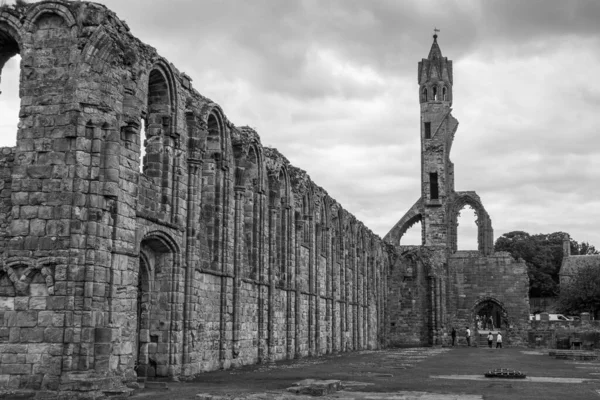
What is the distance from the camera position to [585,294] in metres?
60.5

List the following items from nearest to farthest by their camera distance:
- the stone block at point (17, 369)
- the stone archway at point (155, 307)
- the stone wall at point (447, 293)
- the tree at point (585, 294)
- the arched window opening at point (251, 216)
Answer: the stone block at point (17, 369) → the stone archway at point (155, 307) → the arched window opening at point (251, 216) → the stone wall at point (447, 293) → the tree at point (585, 294)

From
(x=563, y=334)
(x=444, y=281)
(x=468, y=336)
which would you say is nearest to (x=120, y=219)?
(x=563, y=334)

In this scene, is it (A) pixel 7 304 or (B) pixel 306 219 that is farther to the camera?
(B) pixel 306 219

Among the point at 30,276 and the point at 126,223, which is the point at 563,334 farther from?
the point at 30,276

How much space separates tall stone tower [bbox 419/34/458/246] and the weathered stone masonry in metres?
28.9

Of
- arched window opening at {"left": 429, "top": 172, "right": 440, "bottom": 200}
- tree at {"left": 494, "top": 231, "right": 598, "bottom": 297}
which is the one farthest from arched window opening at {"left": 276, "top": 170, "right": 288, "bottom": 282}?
tree at {"left": 494, "top": 231, "right": 598, "bottom": 297}

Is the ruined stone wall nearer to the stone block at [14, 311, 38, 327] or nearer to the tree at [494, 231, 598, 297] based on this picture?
the tree at [494, 231, 598, 297]

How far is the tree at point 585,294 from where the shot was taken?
60.3m

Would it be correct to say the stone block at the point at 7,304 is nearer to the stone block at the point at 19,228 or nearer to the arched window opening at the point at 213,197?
the stone block at the point at 19,228

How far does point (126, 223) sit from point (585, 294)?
54.1m

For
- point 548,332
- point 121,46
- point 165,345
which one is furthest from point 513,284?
point 121,46

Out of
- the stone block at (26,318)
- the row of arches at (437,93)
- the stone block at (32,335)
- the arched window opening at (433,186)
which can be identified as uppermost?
the row of arches at (437,93)

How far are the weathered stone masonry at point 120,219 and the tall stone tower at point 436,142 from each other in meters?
28.9

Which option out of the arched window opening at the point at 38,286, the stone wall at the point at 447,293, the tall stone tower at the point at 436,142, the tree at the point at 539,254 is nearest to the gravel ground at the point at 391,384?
the arched window opening at the point at 38,286
